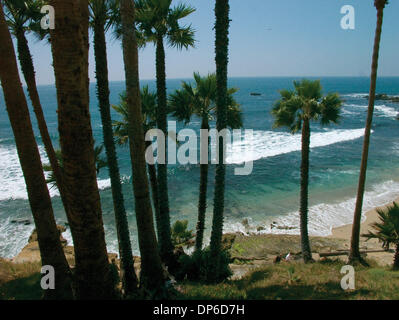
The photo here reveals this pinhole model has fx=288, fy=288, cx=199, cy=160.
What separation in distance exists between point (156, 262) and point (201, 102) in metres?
6.31

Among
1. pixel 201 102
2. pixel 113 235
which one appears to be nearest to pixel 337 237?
pixel 201 102

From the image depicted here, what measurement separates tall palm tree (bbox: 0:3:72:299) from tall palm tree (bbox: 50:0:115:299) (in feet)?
7.74

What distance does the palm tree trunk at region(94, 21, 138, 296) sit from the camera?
305 inches

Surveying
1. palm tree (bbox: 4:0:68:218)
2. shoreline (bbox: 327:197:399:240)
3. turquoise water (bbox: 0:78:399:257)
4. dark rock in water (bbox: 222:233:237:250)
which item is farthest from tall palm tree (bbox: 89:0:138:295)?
shoreline (bbox: 327:197:399:240)

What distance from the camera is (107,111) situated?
830 cm

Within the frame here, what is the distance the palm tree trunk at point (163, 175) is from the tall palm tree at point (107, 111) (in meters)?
2.08

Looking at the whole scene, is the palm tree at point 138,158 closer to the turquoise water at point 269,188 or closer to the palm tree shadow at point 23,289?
the palm tree shadow at point 23,289

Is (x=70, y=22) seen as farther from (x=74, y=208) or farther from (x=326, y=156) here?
(x=326, y=156)

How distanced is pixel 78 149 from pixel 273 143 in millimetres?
46168

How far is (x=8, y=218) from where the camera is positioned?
23141 mm

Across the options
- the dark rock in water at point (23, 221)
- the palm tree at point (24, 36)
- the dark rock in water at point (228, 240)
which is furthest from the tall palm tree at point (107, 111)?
the dark rock in water at point (23, 221)

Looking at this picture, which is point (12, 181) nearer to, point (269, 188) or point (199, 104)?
point (269, 188)

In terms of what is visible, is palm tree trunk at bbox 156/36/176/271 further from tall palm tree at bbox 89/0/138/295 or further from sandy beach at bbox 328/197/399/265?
sandy beach at bbox 328/197/399/265
